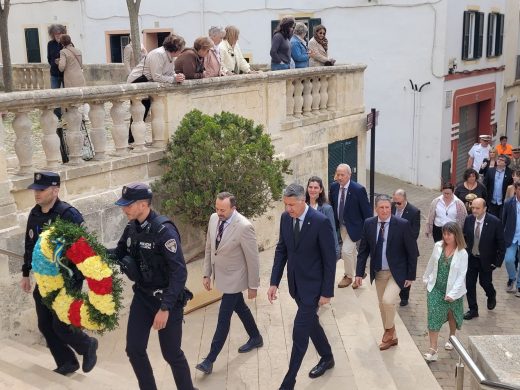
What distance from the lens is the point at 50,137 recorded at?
6867 millimetres

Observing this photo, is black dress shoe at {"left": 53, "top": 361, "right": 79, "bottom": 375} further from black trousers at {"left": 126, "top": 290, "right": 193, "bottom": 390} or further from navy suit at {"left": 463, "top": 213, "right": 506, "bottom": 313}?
navy suit at {"left": 463, "top": 213, "right": 506, "bottom": 313}

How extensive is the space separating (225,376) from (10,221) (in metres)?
2.47

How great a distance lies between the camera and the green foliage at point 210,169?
304 inches

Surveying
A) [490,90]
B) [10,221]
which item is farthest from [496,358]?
[490,90]

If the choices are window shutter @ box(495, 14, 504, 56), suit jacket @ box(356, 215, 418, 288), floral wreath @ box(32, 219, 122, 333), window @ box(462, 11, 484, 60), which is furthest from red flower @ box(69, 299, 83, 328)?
window shutter @ box(495, 14, 504, 56)

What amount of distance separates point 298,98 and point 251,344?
517 centimetres

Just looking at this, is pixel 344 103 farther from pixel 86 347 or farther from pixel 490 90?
pixel 490 90

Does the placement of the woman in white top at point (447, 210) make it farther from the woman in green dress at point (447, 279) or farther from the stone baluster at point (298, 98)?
the stone baluster at point (298, 98)

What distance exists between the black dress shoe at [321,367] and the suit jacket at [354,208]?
2566mm

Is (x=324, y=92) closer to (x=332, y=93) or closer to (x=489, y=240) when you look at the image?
(x=332, y=93)

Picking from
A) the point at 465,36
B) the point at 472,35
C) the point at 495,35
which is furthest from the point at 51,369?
the point at 495,35

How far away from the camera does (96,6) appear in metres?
23.1

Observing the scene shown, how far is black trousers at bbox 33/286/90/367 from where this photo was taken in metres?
5.35

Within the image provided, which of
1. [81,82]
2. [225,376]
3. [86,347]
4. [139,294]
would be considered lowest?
[225,376]
